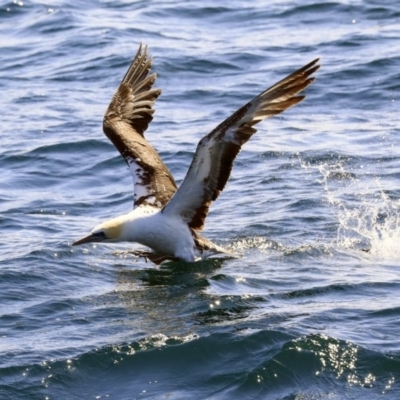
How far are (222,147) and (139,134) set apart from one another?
2.42 metres

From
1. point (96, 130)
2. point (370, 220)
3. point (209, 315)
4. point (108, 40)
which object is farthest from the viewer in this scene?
point (108, 40)

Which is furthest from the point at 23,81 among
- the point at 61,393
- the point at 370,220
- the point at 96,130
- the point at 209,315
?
the point at 61,393

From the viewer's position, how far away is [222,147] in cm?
905

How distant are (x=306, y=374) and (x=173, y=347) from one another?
→ 1012 mm

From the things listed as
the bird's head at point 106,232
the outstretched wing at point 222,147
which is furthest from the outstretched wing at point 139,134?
the bird's head at point 106,232

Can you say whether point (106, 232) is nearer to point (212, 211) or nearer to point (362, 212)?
point (212, 211)

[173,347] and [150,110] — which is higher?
[150,110]

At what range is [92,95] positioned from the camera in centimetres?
1652

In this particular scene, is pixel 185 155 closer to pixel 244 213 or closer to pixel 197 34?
pixel 244 213

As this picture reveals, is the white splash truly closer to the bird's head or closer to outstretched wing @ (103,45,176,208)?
outstretched wing @ (103,45,176,208)

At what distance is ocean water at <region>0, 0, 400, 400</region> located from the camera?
739cm

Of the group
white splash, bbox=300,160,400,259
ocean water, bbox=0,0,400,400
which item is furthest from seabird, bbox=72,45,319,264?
white splash, bbox=300,160,400,259

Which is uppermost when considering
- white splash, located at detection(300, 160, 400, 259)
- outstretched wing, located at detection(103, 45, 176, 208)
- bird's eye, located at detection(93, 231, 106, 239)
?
outstretched wing, located at detection(103, 45, 176, 208)

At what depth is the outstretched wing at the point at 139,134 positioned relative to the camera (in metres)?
10.5
